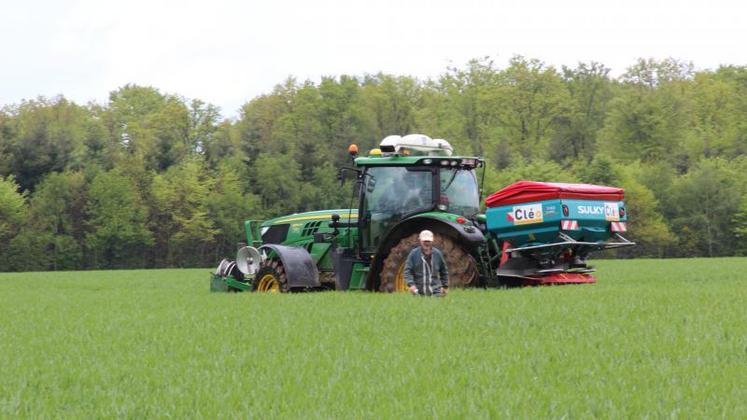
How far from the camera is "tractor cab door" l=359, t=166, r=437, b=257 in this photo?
16.9m

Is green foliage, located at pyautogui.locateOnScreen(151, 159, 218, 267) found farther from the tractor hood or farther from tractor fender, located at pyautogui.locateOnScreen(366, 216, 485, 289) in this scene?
tractor fender, located at pyautogui.locateOnScreen(366, 216, 485, 289)

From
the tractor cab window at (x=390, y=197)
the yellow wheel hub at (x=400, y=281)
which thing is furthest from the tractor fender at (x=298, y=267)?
the yellow wheel hub at (x=400, y=281)

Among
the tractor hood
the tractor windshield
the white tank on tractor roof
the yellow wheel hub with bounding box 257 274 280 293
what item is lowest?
the yellow wheel hub with bounding box 257 274 280 293

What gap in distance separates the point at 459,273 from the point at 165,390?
350 inches

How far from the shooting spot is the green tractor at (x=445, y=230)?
15.8 metres

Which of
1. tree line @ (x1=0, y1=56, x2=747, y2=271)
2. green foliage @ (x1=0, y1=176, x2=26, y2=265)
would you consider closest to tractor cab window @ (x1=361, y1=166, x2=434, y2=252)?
tree line @ (x1=0, y1=56, x2=747, y2=271)

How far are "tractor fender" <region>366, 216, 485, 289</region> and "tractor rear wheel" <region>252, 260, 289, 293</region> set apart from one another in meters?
1.94

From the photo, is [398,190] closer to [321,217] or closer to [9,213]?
[321,217]

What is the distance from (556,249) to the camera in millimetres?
→ 16203

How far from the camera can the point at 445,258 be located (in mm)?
15703

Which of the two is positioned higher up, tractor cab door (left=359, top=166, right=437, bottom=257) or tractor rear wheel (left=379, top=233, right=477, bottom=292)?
tractor cab door (left=359, top=166, right=437, bottom=257)

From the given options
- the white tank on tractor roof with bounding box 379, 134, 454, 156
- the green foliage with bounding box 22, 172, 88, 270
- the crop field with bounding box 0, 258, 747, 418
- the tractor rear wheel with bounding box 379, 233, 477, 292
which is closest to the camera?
the crop field with bounding box 0, 258, 747, 418

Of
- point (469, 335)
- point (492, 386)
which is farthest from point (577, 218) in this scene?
point (492, 386)

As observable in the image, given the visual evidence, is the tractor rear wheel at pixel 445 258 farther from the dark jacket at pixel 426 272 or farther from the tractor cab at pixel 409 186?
the dark jacket at pixel 426 272
